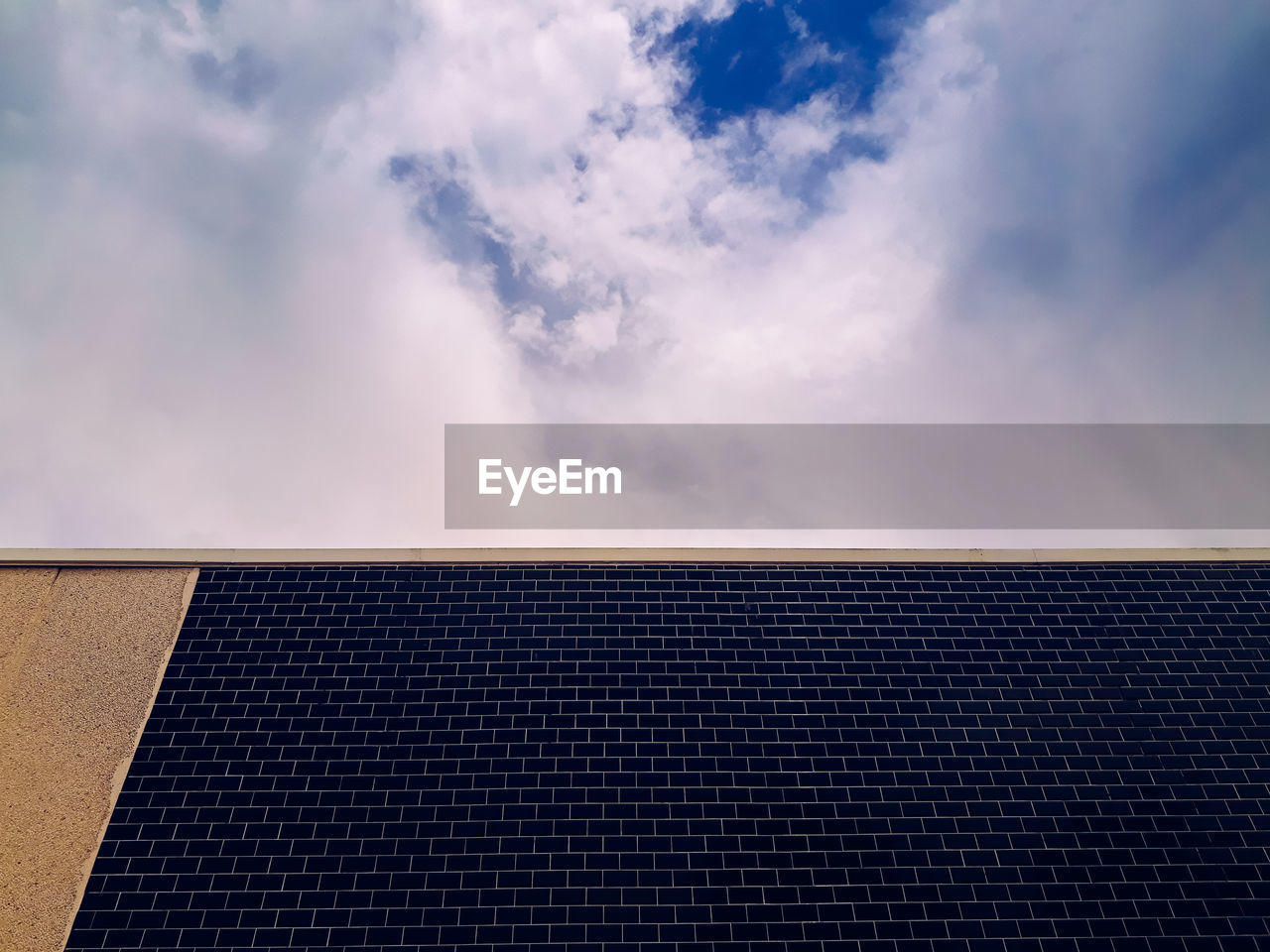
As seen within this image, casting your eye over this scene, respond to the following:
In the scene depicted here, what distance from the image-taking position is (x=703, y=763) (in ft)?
25.6

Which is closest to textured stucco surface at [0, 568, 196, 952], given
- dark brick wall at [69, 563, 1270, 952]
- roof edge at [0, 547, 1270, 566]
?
roof edge at [0, 547, 1270, 566]

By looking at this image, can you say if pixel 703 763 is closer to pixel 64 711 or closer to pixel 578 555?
pixel 578 555

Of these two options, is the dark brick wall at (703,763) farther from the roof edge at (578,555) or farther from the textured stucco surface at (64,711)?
the textured stucco surface at (64,711)

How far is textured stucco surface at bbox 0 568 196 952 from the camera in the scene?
702 cm

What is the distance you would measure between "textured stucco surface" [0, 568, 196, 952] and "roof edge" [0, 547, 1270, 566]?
18cm

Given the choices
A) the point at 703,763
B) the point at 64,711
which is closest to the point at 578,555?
the point at 703,763

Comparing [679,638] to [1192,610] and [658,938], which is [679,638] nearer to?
[658,938]

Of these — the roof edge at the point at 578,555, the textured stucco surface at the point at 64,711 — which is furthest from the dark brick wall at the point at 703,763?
the textured stucco surface at the point at 64,711

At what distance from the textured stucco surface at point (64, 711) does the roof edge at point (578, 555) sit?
177 millimetres

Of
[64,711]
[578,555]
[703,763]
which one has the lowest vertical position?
[703,763]

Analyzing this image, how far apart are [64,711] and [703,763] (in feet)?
23.4

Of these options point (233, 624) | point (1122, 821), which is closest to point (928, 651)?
point (1122, 821)

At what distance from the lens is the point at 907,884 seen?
23.9 ft

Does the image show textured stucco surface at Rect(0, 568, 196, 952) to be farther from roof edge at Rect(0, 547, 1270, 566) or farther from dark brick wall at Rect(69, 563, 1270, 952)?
dark brick wall at Rect(69, 563, 1270, 952)
